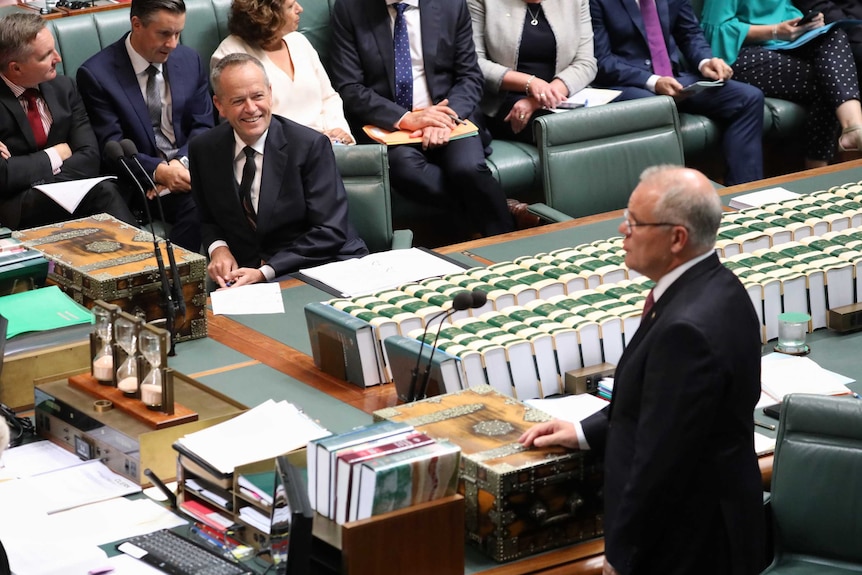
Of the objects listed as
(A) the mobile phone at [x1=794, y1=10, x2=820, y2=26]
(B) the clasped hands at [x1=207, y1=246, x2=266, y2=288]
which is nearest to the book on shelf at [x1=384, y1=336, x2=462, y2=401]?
(B) the clasped hands at [x1=207, y1=246, x2=266, y2=288]

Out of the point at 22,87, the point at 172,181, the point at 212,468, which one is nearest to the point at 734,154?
the point at 172,181

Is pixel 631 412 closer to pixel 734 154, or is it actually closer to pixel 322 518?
pixel 322 518

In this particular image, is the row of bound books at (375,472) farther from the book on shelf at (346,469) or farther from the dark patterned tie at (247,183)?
the dark patterned tie at (247,183)

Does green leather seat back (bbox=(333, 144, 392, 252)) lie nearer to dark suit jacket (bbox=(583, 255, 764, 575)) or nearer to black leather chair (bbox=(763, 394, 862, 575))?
black leather chair (bbox=(763, 394, 862, 575))

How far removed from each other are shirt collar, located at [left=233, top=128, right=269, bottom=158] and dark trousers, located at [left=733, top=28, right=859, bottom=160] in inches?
132

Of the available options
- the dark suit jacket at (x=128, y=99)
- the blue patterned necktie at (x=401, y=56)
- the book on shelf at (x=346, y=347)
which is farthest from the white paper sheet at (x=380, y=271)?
the blue patterned necktie at (x=401, y=56)

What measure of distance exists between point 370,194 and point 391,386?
5.19 ft

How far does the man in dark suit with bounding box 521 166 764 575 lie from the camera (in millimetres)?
2527

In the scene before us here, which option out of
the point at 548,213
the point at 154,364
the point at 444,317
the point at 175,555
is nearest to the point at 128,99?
the point at 548,213

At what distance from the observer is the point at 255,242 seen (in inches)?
188

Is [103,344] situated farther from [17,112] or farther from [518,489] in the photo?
[17,112]

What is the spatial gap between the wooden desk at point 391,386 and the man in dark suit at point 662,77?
4.28 feet

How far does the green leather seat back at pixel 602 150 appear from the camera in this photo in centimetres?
537

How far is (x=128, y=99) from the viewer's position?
5.57m
